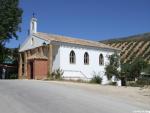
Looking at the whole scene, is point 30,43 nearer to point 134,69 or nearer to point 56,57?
point 56,57

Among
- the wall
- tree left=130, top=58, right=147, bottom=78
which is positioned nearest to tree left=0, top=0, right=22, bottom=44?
the wall

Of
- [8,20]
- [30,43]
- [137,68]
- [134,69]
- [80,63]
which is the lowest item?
[134,69]

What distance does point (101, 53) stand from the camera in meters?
42.1

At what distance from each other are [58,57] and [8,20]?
12343 mm

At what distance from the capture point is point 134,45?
5666cm

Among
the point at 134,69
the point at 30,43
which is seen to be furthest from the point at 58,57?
the point at 134,69

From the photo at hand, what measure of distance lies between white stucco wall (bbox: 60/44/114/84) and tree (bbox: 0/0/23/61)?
11529 mm

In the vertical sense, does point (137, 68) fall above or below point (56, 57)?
below

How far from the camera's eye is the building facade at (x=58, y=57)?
119 ft

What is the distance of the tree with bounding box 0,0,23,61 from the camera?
4422cm

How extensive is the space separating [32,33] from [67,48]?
5.63 m

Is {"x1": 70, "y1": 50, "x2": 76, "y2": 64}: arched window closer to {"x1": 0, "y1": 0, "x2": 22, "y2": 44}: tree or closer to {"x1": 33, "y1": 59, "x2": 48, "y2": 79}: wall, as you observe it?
{"x1": 33, "y1": 59, "x2": 48, "y2": 79}: wall

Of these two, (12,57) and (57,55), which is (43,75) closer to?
(57,55)

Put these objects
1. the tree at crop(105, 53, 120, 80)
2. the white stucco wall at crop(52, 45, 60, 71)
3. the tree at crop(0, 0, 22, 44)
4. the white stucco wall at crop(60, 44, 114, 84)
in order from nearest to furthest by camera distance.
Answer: the tree at crop(105, 53, 120, 80)
the white stucco wall at crop(52, 45, 60, 71)
the white stucco wall at crop(60, 44, 114, 84)
the tree at crop(0, 0, 22, 44)
